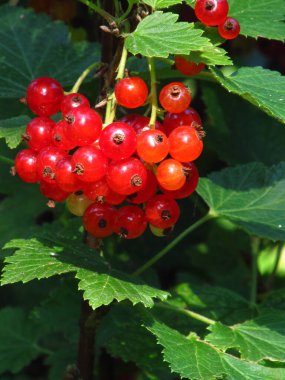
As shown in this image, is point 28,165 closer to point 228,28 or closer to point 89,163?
point 89,163

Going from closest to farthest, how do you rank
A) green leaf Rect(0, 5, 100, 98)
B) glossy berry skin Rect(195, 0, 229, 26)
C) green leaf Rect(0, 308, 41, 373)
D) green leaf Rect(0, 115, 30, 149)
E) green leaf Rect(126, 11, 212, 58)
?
green leaf Rect(126, 11, 212, 58) → glossy berry skin Rect(195, 0, 229, 26) → green leaf Rect(0, 115, 30, 149) → green leaf Rect(0, 5, 100, 98) → green leaf Rect(0, 308, 41, 373)

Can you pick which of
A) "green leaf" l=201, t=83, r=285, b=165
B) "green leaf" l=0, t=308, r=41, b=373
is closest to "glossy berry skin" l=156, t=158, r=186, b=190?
"green leaf" l=201, t=83, r=285, b=165

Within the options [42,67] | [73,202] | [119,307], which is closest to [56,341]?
[119,307]

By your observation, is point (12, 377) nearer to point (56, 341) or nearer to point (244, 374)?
point (56, 341)

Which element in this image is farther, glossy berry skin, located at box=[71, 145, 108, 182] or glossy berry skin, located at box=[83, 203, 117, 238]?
glossy berry skin, located at box=[83, 203, 117, 238]

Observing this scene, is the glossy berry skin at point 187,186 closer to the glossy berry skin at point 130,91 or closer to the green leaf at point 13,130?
the glossy berry skin at point 130,91

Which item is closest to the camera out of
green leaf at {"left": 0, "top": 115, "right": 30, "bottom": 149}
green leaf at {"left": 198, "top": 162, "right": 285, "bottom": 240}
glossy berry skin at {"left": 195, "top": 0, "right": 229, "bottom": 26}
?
glossy berry skin at {"left": 195, "top": 0, "right": 229, "bottom": 26}

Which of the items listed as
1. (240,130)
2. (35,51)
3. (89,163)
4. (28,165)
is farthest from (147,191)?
(240,130)

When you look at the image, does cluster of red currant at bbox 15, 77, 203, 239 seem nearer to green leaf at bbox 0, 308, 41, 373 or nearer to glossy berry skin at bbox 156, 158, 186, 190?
glossy berry skin at bbox 156, 158, 186, 190
